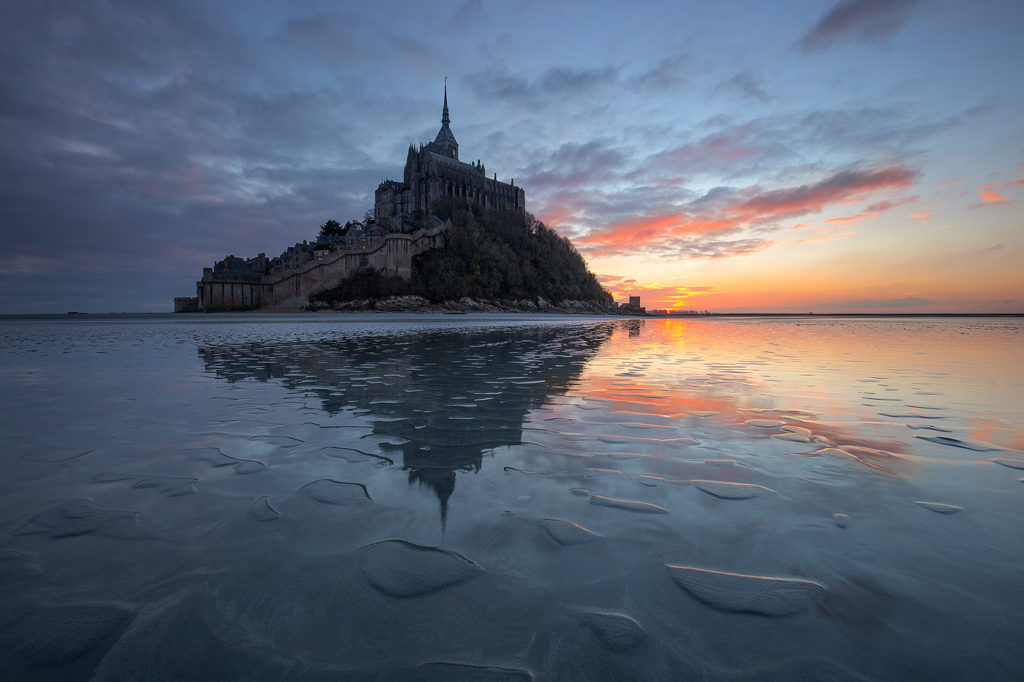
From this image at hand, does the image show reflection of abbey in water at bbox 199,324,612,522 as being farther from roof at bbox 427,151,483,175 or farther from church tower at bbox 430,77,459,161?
church tower at bbox 430,77,459,161

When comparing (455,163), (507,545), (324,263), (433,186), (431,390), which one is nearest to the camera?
(507,545)

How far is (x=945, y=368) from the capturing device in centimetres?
1148

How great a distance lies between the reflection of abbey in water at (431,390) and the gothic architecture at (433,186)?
2733 inches

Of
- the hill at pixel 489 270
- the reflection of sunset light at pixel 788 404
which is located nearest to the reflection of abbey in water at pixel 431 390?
the reflection of sunset light at pixel 788 404

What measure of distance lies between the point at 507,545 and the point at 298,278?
242 feet

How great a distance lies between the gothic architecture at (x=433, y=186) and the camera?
3389 inches

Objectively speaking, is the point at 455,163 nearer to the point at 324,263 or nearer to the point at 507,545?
the point at 324,263

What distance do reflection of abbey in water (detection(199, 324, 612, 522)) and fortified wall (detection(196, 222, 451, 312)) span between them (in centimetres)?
5653

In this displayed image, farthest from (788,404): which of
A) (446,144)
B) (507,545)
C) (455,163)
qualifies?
(446,144)

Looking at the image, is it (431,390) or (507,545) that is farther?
(431,390)

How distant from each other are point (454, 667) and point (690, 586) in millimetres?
1197

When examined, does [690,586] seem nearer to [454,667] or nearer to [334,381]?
[454,667]

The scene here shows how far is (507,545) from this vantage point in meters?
2.55

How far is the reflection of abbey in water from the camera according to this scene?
14.1 feet
